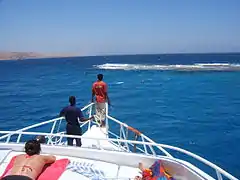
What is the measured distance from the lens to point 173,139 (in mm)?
17500

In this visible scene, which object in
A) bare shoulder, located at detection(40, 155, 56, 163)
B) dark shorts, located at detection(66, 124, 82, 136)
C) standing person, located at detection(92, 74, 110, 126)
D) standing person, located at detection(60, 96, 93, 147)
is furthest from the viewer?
standing person, located at detection(92, 74, 110, 126)

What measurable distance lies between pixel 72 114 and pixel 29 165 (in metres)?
3.49

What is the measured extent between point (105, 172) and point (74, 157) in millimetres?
896

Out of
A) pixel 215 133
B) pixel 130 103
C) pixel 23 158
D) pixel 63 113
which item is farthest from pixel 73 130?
pixel 130 103

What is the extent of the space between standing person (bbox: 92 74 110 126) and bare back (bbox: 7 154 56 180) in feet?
18.3

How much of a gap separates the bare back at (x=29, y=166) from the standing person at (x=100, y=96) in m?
5.59

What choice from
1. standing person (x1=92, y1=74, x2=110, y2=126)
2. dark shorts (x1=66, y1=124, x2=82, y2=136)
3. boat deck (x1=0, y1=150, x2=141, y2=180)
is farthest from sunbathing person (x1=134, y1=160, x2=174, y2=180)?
standing person (x1=92, y1=74, x2=110, y2=126)

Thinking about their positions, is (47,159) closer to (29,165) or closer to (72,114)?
(29,165)

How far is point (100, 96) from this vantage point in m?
10.5

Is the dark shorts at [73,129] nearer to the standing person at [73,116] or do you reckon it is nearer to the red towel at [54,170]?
the standing person at [73,116]

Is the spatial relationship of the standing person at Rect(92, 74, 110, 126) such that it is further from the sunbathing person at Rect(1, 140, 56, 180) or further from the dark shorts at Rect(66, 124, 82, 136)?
the sunbathing person at Rect(1, 140, 56, 180)

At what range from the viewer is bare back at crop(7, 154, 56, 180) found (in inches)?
171

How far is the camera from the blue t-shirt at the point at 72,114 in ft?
25.9

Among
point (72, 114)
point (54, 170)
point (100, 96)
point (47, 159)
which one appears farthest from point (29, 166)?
point (100, 96)
